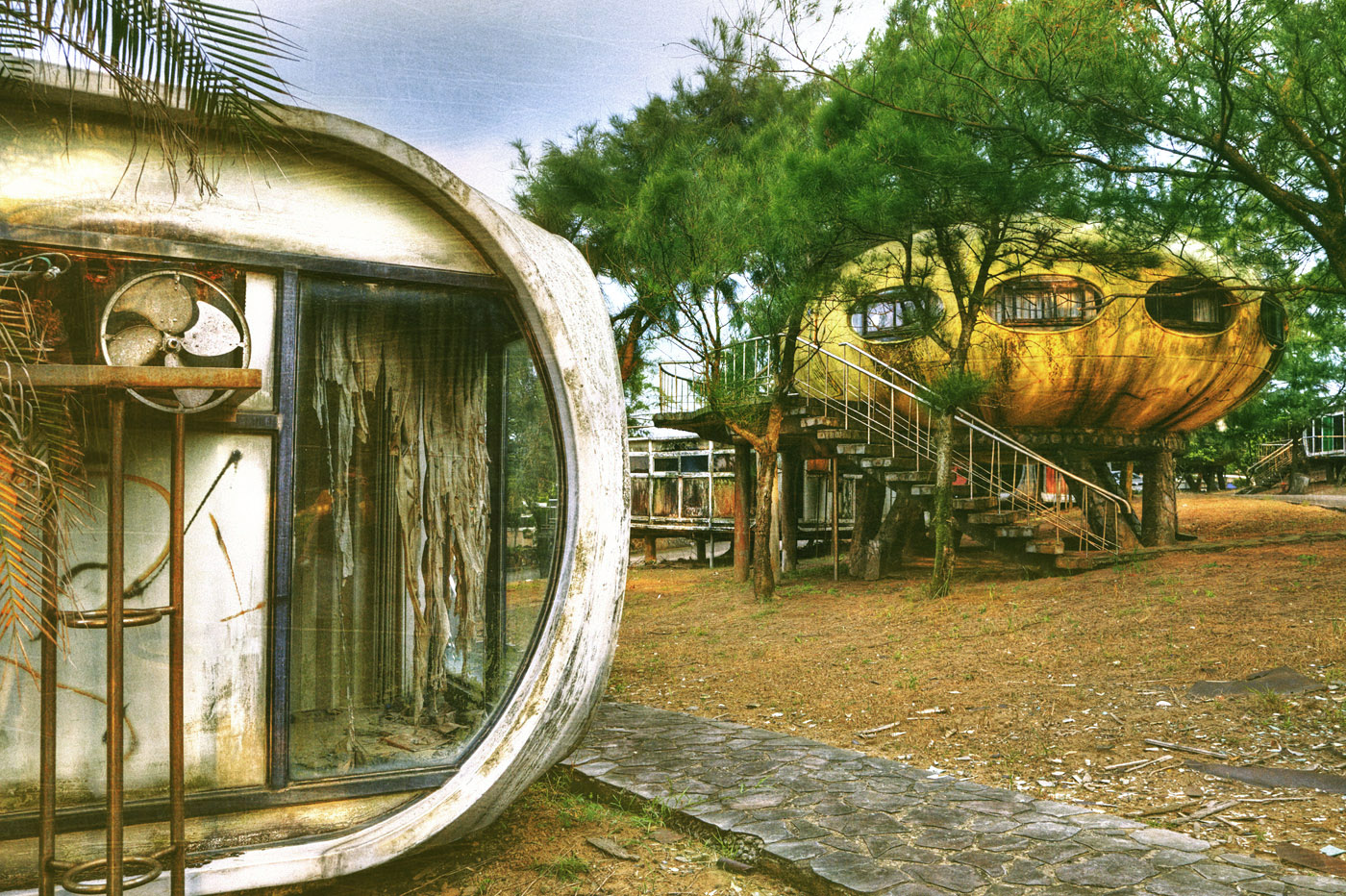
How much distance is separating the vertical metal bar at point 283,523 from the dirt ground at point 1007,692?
22.9 inches

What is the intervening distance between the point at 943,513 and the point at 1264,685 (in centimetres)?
530

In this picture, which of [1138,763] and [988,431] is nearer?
[1138,763]

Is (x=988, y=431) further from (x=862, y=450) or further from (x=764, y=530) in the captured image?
(x=764, y=530)

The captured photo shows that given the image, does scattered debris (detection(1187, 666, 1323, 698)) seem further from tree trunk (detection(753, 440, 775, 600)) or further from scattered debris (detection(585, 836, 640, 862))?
tree trunk (detection(753, 440, 775, 600))

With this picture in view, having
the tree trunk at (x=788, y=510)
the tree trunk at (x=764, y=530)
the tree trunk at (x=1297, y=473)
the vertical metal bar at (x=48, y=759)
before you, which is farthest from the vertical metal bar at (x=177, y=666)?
the tree trunk at (x=1297, y=473)

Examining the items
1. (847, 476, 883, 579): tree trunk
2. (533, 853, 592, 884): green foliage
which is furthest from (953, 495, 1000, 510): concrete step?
(533, 853, 592, 884): green foliage

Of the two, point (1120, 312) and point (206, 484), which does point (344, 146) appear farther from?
point (1120, 312)

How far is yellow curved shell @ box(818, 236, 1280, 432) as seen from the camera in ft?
47.4

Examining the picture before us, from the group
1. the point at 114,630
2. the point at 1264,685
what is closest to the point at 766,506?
the point at 1264,685

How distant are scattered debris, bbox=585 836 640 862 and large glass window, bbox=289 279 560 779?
34.8 inches

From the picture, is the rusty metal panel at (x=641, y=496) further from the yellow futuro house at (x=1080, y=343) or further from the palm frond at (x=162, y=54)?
the palm frond at (x=162, y=54)

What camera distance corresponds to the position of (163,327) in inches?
142

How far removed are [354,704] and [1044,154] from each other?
20.8 ft

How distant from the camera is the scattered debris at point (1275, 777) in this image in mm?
5012
